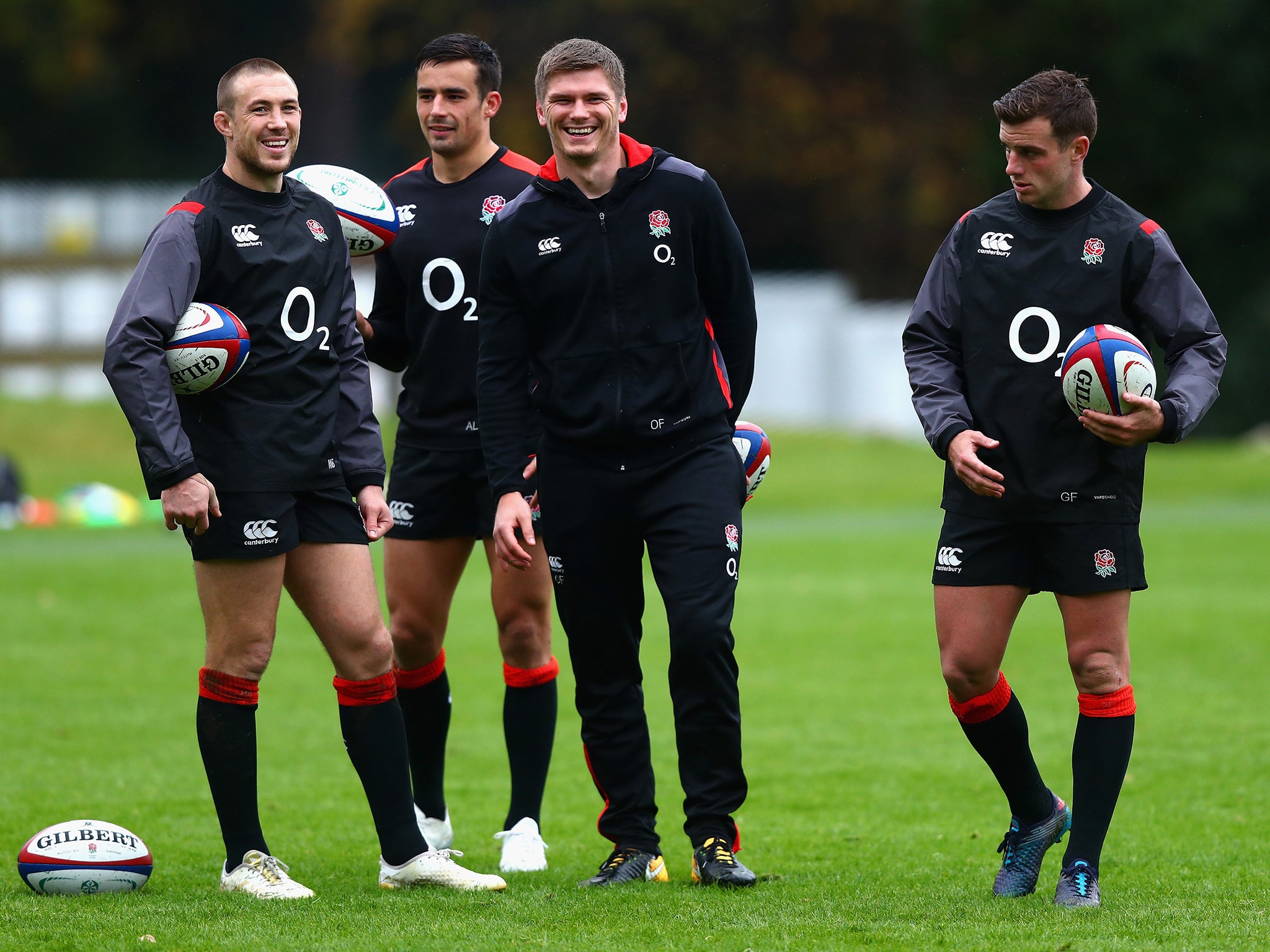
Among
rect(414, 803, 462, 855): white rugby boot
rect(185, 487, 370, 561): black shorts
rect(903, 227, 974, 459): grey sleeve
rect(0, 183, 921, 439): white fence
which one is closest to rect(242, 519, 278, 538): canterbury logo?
rect(185, 487, 370, 561): black shorts

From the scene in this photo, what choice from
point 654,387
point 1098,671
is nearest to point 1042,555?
point 1098,671

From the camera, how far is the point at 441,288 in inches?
255

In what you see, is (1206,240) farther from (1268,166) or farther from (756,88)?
(756,88)

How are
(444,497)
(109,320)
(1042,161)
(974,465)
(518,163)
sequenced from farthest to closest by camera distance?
(109,320)
(518,163)
(444,497)
(1042,161)
(974,465)

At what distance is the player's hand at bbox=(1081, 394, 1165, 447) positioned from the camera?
199 inches

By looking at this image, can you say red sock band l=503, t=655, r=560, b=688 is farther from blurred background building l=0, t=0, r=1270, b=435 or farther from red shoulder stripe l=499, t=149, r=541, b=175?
blurred background building l=0, t=0, r=1270, b=435

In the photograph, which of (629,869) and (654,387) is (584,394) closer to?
(654,387)

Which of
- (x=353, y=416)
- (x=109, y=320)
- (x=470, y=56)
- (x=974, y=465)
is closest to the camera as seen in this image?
(x=974, y=465)

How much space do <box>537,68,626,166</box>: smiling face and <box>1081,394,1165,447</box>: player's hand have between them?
172cm

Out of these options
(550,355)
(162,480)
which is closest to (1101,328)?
(550,355)

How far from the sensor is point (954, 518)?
5.52 metres

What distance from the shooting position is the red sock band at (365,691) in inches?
224

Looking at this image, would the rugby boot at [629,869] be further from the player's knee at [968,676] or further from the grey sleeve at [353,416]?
the grey sleeve at [353,416]

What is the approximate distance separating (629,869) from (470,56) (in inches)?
116
